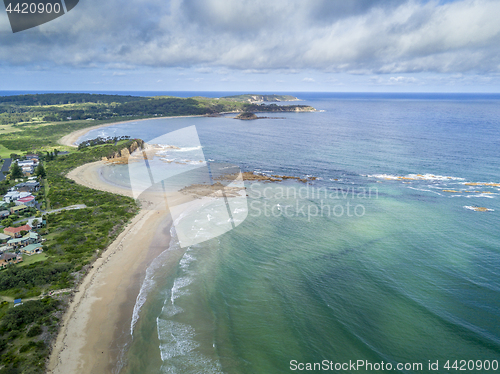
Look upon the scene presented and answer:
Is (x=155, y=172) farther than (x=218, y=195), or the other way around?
(x=155, y=172)

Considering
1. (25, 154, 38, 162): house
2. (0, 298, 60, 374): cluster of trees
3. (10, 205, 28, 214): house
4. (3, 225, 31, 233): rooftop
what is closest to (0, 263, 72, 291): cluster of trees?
(0, 298, 60, 374): cluster of trees

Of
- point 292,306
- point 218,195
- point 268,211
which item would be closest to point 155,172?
point 218,195

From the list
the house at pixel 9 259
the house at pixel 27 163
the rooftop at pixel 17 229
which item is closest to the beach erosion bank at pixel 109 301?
the house at pixel 9 259

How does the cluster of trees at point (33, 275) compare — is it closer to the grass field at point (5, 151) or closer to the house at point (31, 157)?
the house at point (31, 157)

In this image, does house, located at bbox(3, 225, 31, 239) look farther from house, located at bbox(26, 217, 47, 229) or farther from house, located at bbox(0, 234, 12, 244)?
house, located at bbox(26, 217, 47, 229)

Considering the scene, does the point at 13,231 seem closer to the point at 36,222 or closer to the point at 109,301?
the point at 36,222

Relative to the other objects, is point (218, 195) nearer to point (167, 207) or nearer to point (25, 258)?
point (167, 207)

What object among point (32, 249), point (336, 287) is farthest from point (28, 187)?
point (336, 287)
